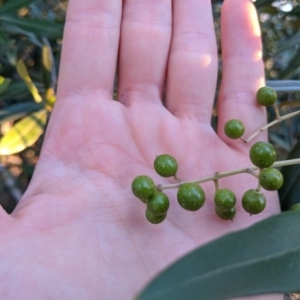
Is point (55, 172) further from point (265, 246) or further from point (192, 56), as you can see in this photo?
point (265, 246)

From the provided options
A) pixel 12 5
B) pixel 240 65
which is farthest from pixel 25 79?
pixel 240 65

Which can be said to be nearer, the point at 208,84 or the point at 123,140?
the point at 123,140

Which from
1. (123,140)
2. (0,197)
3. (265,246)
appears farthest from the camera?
(0,197)

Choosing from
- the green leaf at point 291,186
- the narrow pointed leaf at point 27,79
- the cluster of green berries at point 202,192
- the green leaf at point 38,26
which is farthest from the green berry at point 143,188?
the green leaf at point 38,26

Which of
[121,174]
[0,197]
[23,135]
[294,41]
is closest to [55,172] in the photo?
[121,174]

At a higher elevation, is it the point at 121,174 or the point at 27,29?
the point at 27,29

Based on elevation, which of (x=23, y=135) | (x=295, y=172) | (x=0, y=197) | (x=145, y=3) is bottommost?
(x=0, y=197)

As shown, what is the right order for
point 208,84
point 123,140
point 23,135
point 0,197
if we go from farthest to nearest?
point 0,197, point 23,135, point 208,84, point 123,140

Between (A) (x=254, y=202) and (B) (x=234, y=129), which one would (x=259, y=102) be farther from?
(A) (x=254, y=202)
